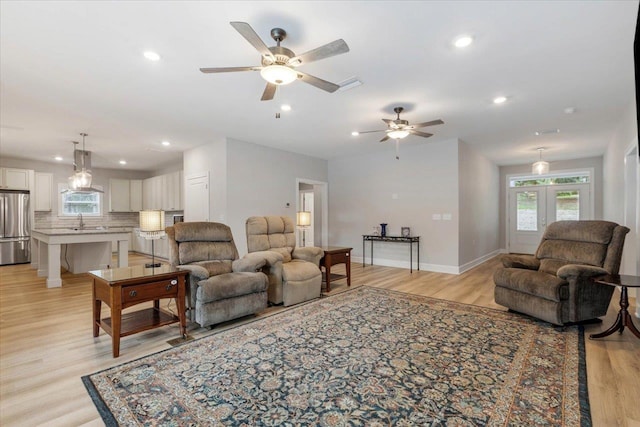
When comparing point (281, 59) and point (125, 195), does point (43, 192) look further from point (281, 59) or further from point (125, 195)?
point (281, 59)

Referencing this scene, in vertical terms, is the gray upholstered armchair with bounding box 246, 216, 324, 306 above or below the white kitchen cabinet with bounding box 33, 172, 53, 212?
below

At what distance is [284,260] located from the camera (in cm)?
431

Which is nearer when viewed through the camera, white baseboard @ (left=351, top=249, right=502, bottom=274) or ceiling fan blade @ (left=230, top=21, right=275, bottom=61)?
ceiling fan blade @ (left=230, top=21, right=275, bottom=61)

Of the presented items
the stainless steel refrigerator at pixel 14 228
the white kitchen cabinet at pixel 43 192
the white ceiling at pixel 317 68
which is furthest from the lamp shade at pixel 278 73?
the white kitchen cabinet at pixel 43 192

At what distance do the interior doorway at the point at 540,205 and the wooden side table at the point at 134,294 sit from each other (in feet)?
30.3

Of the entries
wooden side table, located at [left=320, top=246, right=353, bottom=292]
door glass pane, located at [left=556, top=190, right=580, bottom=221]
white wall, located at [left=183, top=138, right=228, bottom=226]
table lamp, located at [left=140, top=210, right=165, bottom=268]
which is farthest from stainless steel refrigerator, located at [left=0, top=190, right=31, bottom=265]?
door glass pane, located at [left=556, top=190, right=580, bottom=221]

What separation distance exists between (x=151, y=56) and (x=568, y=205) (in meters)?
9.79

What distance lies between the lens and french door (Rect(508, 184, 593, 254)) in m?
7.88

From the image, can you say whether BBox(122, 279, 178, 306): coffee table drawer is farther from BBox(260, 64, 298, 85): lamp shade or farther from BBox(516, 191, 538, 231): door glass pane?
BBox(516, 191, 538, 231): door glass pane

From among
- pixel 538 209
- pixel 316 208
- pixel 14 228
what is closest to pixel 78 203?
pixel 14 228

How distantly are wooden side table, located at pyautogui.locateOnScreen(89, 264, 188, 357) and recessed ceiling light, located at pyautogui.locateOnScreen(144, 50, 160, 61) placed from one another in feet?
6.47

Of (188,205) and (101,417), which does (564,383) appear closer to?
(101,417)

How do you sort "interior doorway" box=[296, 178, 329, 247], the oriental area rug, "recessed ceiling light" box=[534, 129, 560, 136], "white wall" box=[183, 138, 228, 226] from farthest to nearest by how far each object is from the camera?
"interior doorway" box=[296, 178, 329, 247] < "white wall" box=[183, 138, 228, 226] < "recessed ceiling light" box=[534, 129, 560, 136] < the oriental area rug

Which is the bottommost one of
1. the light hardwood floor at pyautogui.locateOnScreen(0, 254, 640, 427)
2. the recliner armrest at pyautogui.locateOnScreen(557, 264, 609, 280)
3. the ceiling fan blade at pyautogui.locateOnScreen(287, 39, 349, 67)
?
the light hardwood floor at pyautogui.locateOnScreen(0, 254, 640, 427)
